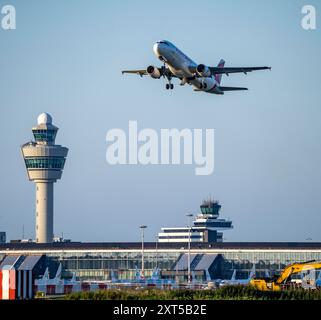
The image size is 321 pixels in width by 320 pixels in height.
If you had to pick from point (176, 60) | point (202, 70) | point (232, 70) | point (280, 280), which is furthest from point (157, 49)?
point (280, 280)

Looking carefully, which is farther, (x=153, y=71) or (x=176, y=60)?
(x=153, y=71)

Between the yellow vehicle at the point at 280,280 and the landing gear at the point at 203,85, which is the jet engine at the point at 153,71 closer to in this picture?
the landing gear at the point at 203,85

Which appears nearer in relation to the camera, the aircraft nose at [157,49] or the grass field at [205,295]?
the grass field at [205,295]

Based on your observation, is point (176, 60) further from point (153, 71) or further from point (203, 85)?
point (203, 85)

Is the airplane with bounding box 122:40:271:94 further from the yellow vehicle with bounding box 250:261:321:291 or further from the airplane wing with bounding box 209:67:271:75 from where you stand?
the yellow vehicle with bounding box 250:261:321:291

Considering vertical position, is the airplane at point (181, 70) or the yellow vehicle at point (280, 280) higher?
the airplane at point (181, 70)

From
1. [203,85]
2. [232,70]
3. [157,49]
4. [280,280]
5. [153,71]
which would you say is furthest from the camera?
[232,70]

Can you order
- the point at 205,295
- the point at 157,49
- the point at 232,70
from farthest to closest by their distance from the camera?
1. the point at 232,70
2. the point at 157,49
3. the point at 205,295

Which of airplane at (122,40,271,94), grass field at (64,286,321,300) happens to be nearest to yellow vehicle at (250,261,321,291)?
grass field at (64,286,321,300)

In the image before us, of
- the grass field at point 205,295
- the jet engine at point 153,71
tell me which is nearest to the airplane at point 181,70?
the jet engine at point 153,71
